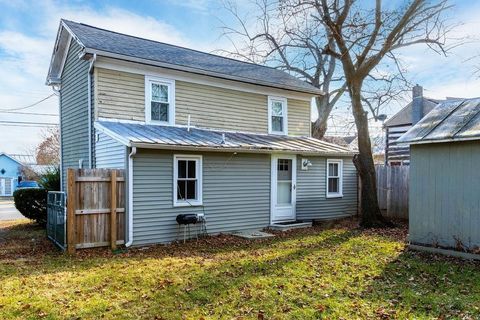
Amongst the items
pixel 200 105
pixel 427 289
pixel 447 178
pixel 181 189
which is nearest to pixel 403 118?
pixel 200 105

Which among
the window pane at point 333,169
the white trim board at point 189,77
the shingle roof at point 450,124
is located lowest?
the window pane at point 333,169

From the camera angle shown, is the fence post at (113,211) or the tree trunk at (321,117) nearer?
the fence post at (113,211)

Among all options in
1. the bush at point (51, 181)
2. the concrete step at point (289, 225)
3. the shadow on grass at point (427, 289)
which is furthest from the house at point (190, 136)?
the shadow on grass at point (427, 289)

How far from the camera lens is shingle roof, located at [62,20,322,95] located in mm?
10766

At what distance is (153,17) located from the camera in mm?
14109

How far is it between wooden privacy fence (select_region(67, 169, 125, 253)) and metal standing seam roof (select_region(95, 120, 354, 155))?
1.05 meters

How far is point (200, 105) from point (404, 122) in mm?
17798

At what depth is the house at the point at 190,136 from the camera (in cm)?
972

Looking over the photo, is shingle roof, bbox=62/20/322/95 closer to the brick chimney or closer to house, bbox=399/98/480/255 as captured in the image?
house, bbox=399/98/480/255

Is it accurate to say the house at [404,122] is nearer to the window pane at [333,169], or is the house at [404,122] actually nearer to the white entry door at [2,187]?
the window pane at [333,169]

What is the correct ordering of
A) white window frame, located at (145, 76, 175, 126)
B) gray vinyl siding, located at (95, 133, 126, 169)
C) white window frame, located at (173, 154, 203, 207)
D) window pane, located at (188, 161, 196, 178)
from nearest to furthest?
1. gray vinyl siding, located at (95, 133, 126, 169)
2. white window frame, located at (173, 154, 203, 207)
3. window pane, located at (188, 161, 196, 178)
4. white window frame, located at (145, 76, 175, 126)

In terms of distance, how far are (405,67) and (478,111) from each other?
747cm

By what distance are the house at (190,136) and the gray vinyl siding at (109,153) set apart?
0.09 feet

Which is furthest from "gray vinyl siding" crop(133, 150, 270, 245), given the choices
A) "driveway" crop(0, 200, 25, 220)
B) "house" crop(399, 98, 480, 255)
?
"driveway" crop(0, 200, 25, 220)
